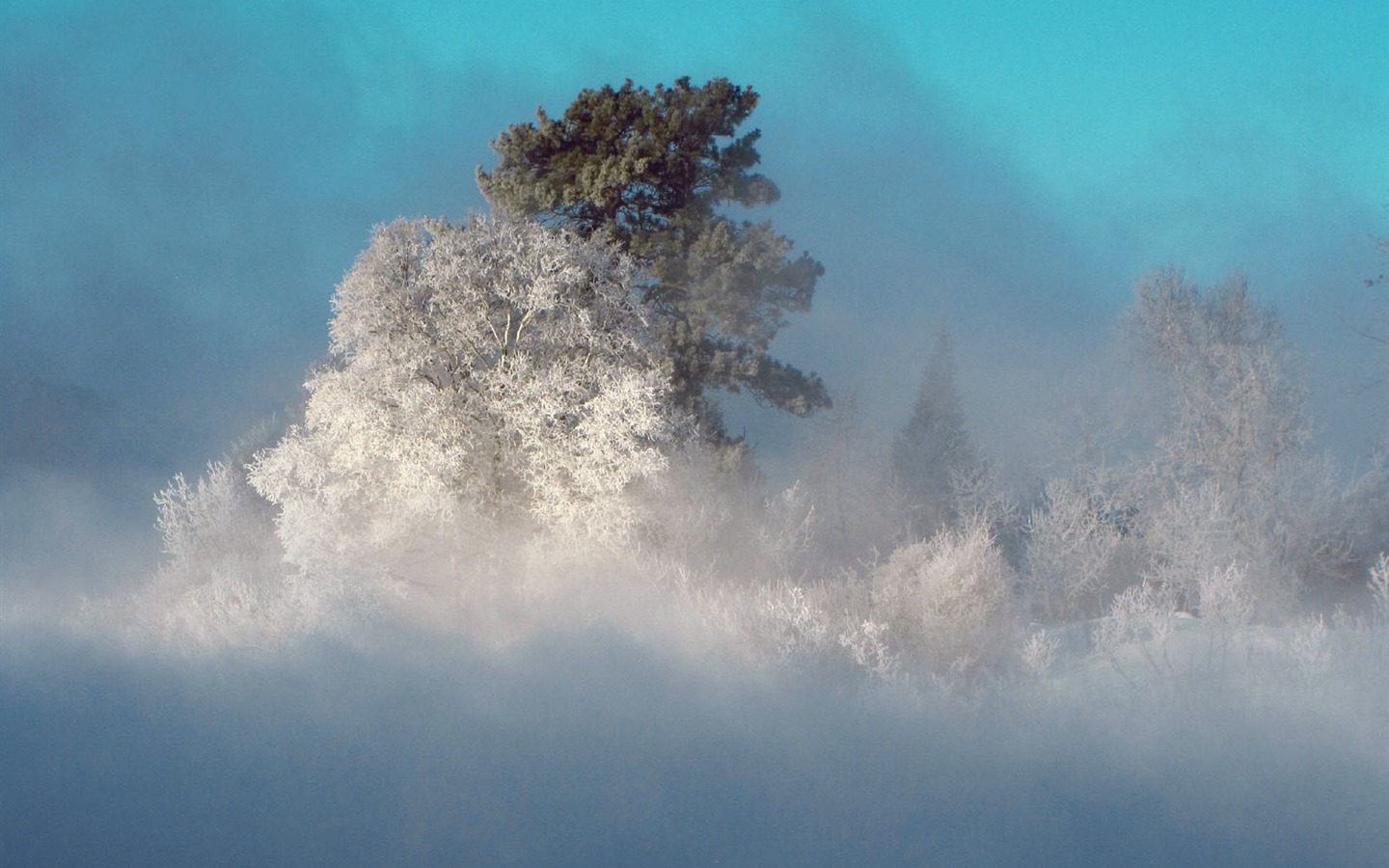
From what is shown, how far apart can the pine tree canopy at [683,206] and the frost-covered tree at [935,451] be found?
33.8 ft

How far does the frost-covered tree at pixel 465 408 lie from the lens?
47.1 feet

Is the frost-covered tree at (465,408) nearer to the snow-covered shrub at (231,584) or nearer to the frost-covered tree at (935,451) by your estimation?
the snow-covered shrub at (231,584)

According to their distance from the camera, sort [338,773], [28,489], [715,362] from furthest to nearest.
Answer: [28,489]
[715,362]
[338,773]

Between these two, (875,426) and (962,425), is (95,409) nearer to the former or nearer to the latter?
(875,426)

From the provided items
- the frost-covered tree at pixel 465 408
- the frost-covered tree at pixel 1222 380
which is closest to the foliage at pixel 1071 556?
the frost-covered tree at pixel 1222 380

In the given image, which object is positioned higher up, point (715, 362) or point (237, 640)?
point (715, 362)

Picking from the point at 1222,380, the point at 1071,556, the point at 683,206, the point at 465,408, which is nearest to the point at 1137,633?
the point at 465,408

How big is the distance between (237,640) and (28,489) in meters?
31.2

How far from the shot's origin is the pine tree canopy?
61.8ft

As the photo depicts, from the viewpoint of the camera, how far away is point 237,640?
41.8 ft

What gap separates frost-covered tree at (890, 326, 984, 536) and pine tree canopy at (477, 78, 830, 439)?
10.3m

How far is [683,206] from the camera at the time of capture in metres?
19.7

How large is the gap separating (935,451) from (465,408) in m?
19.7

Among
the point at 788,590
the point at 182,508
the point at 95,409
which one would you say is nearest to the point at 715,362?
the point at 788,590
